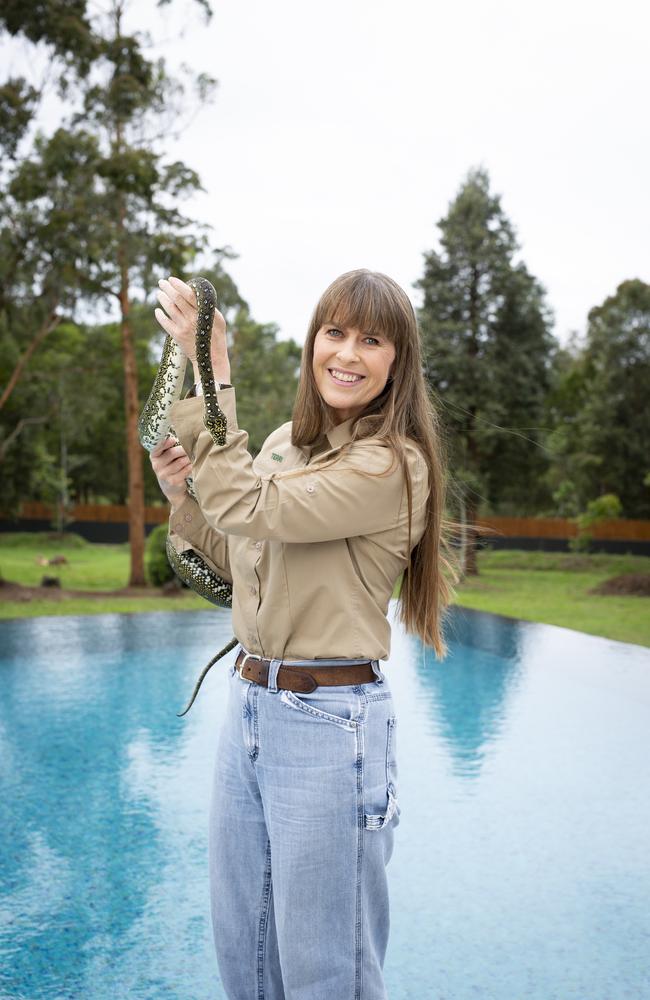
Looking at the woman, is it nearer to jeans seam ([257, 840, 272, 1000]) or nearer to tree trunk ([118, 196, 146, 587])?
jeans seam ([257, 840, 272, 1000])

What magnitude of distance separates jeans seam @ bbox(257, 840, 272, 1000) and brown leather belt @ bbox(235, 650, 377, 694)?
320mm

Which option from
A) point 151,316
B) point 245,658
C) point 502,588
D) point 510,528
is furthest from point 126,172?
point 510,528

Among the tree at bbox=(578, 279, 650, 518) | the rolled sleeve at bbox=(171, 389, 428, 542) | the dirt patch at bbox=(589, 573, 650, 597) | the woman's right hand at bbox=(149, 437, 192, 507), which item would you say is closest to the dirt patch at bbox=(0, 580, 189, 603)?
the dirt patch at bbox=(589, 573, 650, 597)

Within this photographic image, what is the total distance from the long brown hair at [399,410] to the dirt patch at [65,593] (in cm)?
1364

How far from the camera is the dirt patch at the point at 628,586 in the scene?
17.0 m

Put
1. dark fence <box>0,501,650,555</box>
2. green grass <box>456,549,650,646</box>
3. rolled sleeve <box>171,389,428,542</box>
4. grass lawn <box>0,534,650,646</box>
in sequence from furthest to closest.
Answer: dark fence <box>0,501,650,555</box> < grass lawn <box>0,534,650,646</box> < green grass <box>456,549,650,646</box> < rolled sleeve <box>171,389,428,542</box>

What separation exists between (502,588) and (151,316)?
8577 mm

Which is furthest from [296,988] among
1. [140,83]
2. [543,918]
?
[140,83]

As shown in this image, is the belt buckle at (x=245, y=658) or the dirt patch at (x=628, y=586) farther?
the dirt patch at (x=628, y=586)

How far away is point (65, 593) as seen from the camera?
51.2 ft

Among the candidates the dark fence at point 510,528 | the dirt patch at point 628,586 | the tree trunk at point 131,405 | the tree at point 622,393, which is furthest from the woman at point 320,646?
the tree at point 622,393

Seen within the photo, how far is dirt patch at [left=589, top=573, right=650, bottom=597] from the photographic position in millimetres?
16969

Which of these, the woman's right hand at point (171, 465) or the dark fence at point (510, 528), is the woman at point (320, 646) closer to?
the woman's right hand at point (171, 465)

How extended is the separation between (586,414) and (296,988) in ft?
83.5
